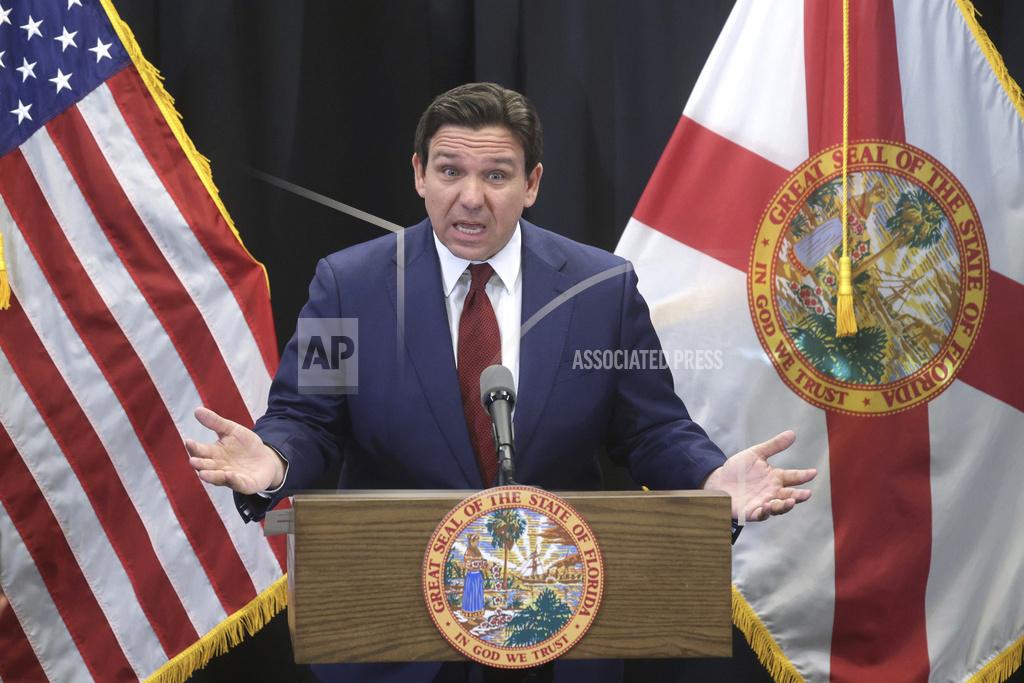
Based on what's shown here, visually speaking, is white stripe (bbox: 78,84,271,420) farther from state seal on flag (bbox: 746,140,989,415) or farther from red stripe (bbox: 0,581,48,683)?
state seal on flag (bbox: 746,140,989,415)

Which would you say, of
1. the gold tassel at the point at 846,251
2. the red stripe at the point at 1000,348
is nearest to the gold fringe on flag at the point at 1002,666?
the red stripe at the point at 1000,348

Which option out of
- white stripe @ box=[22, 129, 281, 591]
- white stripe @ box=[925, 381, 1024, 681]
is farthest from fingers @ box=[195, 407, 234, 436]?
white stripe @ box=[925, 381, 1024, 681]

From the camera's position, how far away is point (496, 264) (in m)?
1.92

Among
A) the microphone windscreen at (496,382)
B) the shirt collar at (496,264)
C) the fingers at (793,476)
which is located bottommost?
the fingers at (793,476)

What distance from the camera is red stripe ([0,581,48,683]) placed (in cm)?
246

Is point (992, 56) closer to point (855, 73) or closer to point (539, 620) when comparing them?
point (855, 73)

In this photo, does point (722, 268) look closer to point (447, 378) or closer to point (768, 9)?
point (768, 9)

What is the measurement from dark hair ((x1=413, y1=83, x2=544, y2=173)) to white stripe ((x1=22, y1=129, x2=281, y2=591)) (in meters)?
0.99

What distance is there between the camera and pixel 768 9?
271 cm

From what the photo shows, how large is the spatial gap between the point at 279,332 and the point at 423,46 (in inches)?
32.6

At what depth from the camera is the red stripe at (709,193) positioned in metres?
2.65

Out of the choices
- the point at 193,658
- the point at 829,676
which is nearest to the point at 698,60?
the point at 829,676

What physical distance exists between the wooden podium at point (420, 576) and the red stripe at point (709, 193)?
1425mm

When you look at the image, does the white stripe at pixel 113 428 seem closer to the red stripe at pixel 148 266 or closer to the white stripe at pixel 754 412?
the red stripe at pixel 148 266
